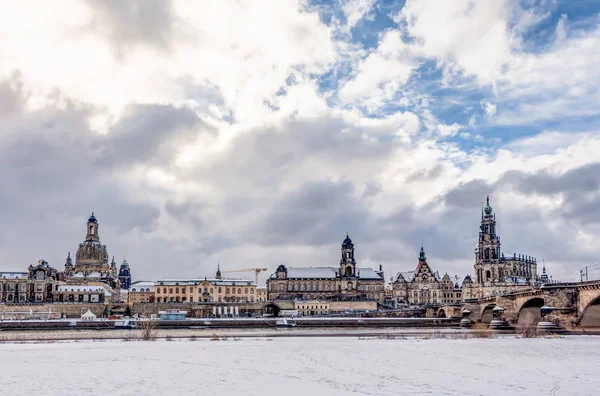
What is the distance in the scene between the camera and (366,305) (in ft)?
446

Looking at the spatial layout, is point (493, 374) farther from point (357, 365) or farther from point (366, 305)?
point (366, 305)

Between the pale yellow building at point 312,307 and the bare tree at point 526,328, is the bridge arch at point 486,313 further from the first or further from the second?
the pale yellow building at point 312,307

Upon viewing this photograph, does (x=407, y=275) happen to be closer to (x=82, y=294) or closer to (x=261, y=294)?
(x=261, y=294)

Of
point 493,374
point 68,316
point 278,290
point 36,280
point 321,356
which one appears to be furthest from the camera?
point 278,290

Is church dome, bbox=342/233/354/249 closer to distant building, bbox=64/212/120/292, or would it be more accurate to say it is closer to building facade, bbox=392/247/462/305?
building facade, bbox=392/247/462/305

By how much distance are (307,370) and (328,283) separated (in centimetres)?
12160

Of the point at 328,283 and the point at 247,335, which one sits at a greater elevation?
the point at 328,283

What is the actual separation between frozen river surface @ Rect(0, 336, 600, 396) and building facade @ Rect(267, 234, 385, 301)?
349ft

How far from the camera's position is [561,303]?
51.5 metres

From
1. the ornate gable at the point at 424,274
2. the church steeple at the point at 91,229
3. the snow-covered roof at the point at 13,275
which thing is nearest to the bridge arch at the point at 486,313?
the ornate gable at the point at 424,274

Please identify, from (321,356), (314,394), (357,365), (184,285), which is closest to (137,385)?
(314,394)

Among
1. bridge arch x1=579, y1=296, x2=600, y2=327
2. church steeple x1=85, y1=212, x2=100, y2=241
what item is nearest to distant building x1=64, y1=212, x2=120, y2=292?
church steeple x1=85, y1=212, x2=100, y2=241

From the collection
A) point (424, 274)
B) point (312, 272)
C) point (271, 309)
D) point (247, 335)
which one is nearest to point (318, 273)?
point (312, 272)

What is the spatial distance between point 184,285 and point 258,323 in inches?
2462
